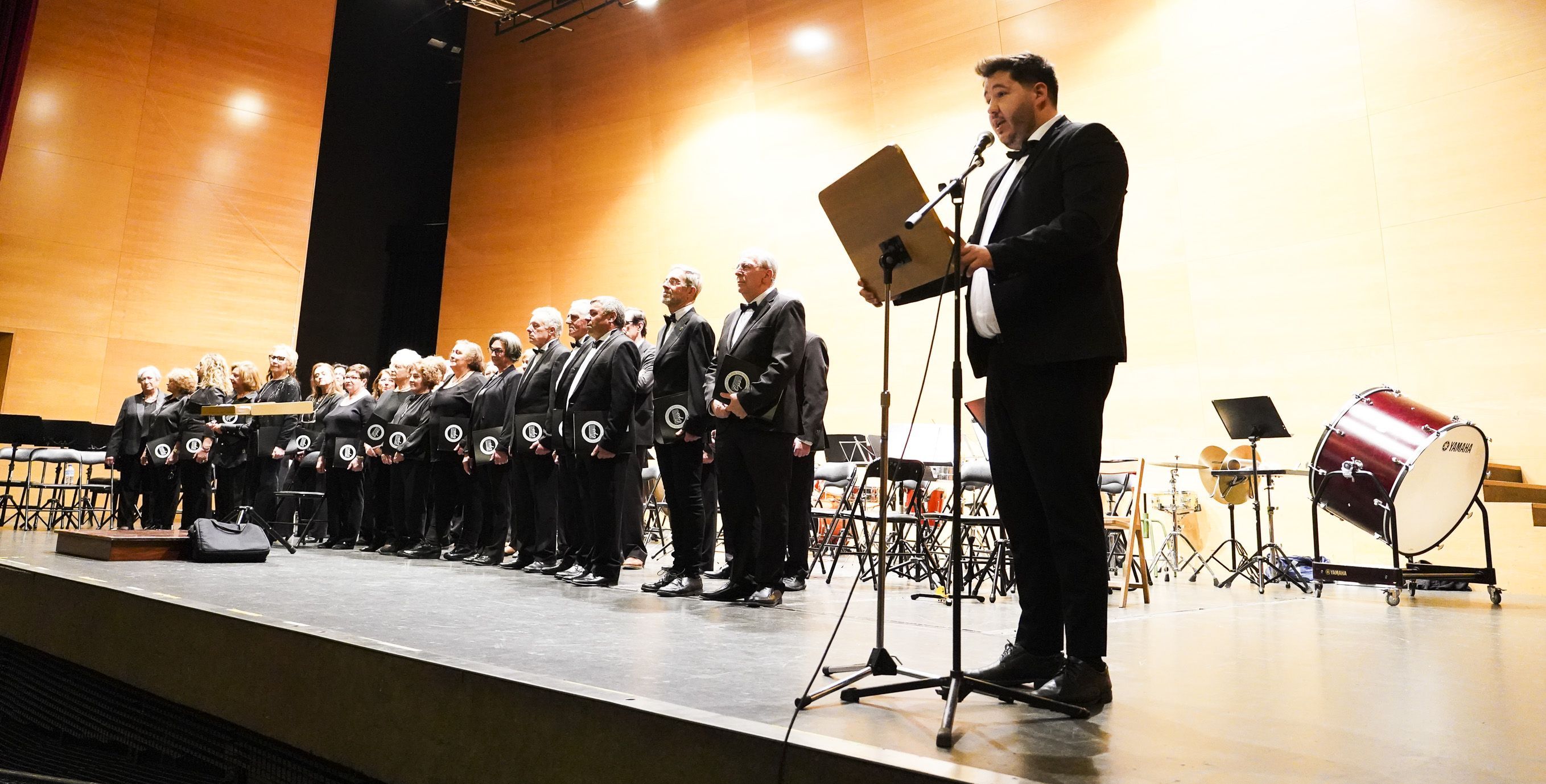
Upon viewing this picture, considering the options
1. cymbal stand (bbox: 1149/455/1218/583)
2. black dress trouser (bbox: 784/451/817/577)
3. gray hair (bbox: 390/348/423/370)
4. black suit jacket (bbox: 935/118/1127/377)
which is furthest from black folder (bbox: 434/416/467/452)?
cymbal stand (bbox: 1149/455/1218/583)

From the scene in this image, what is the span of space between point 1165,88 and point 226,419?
7708mm

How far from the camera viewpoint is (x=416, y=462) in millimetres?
6520

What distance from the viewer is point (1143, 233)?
26.1 feet

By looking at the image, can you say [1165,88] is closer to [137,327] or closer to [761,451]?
[761,451]

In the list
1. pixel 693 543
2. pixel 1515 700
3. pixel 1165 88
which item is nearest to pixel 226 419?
pixel 693 543

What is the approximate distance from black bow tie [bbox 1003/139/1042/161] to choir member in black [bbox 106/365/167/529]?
7.52m

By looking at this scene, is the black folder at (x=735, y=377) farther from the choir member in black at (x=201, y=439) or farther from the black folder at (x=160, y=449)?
the black folder at (x=160, y=449)

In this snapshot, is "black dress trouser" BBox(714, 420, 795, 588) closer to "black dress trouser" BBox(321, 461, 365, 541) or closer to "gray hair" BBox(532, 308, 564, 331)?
"gray hair" BBox(532, 308, 564, 331)

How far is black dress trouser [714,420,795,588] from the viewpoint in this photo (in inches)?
151

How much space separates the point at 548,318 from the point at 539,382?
43cm

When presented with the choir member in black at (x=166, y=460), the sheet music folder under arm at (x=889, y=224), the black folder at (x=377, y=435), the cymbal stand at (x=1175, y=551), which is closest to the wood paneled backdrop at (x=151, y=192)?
the choir member in black at (x=166, y=460)

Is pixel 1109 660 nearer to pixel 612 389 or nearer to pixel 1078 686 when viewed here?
pixel 1078 686

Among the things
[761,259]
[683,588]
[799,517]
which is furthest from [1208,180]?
[683,588]

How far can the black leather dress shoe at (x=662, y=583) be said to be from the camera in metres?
4.22
